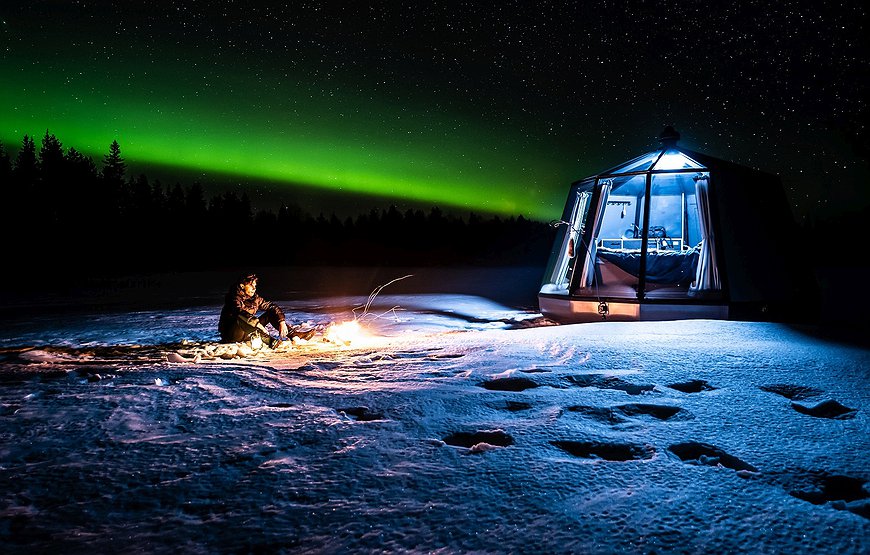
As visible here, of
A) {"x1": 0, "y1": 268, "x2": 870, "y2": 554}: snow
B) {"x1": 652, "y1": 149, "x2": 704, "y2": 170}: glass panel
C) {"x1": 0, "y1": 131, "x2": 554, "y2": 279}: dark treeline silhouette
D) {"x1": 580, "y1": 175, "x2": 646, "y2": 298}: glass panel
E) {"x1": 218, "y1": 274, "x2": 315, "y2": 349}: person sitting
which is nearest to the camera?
{"x1": 0, "y1": 268, "x2": 870, "y2": 554}: snow

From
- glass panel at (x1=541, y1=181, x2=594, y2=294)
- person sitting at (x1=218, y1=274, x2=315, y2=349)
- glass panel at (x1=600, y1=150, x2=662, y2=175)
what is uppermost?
glass panel at (x1=600, y1=150, x2=662, y2=175)

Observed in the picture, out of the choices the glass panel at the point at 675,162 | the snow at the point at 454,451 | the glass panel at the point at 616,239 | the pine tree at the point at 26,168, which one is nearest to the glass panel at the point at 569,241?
the glass panel at the point at 616,239

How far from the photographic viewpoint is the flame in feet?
20.2

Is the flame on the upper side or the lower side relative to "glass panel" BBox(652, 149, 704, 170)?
lower

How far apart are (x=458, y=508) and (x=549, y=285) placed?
298 inches

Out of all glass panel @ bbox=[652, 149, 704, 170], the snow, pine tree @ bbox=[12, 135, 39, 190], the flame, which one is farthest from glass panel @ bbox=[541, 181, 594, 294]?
pine tree @ bbox=[12, 135, 39, 190]

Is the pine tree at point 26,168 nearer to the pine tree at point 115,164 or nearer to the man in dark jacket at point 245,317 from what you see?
the pine tree at point 115,164

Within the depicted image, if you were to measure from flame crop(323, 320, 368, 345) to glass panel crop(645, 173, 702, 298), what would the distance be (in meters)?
5.32

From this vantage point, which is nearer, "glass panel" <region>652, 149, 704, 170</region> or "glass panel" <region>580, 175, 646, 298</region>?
"glass panel" <region>652, 149, 704, 170</region>

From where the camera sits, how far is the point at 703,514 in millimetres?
1802

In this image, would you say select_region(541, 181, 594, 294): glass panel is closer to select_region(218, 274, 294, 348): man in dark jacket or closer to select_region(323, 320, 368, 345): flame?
select_region(323, 320, 368, 345): flame

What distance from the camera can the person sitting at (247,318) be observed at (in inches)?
237

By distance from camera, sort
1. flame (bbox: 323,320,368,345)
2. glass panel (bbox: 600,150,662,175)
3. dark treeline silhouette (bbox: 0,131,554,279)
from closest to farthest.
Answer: flame (bbox: 323,320,368,345), glass panel (bbox: 600,150,662,175), dark treeline silhouette (bbox: 0,131,554,279)

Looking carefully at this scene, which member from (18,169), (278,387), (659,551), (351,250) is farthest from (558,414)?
(351,250)
